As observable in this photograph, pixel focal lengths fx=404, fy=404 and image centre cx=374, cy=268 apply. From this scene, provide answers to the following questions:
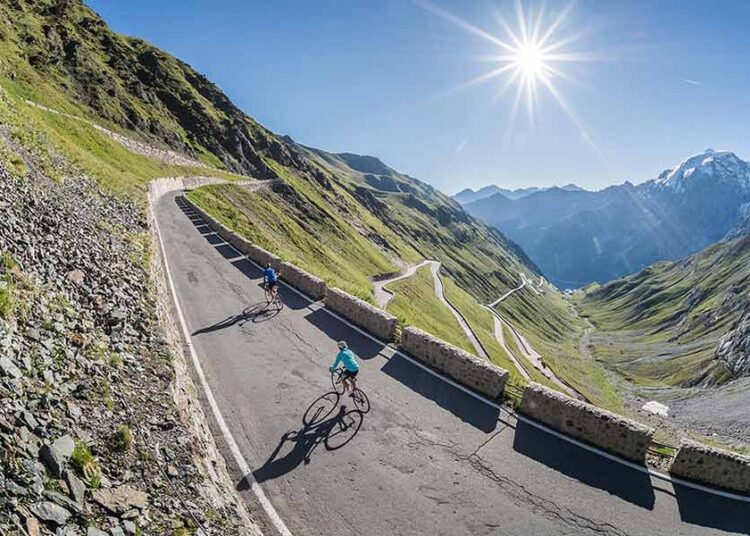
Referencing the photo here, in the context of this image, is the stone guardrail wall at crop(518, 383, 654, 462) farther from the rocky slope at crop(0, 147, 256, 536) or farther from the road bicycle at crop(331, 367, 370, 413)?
the rocky slope at crop(0, 147, 256, 536)

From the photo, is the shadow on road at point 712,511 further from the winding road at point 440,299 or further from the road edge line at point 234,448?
the winding road at point 440,299

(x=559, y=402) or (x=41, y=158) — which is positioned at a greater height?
(x=559, y=402)

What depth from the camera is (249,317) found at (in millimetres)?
20719

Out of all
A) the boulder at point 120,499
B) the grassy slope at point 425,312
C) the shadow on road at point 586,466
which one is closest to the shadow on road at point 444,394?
the shadow on road at point 586,466

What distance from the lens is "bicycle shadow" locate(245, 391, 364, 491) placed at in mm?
10805

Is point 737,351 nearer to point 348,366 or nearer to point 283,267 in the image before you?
point 283,267

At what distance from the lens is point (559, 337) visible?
181375 mm

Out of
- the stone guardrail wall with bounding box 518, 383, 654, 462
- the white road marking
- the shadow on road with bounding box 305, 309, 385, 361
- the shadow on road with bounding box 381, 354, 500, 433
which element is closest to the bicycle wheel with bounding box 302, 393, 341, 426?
the shadow on road with bounding box 381, 354, 500, 433

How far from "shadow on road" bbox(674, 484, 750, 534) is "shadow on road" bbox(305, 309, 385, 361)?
433 inches

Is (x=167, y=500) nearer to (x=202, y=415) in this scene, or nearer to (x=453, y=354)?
(x=202, y=415)

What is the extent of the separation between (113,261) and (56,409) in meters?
10.3

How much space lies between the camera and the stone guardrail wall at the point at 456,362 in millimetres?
14688

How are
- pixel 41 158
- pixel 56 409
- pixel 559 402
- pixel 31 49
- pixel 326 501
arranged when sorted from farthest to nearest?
pixel 31 49 < pixel 41 158 < pixel 559 402 < pixel 326 501 < pixel 56 409

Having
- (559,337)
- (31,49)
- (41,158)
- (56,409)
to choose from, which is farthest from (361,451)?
(559,337)
